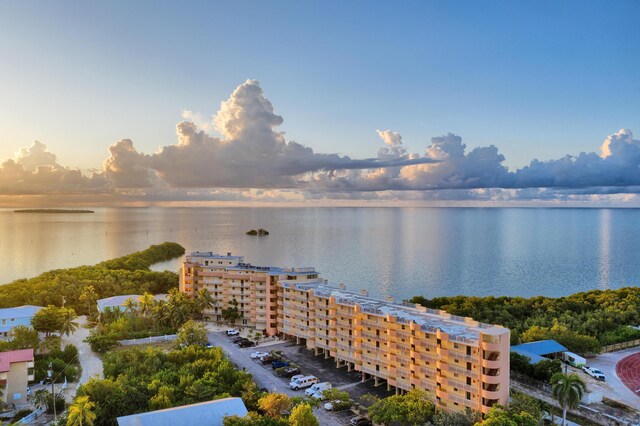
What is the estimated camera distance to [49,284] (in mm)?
74312

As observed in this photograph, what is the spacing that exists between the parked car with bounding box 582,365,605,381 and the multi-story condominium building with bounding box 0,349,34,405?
52.0 meters

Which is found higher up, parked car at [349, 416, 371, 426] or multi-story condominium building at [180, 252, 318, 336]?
multi-story condominium building at [180, 252, 318, 336]

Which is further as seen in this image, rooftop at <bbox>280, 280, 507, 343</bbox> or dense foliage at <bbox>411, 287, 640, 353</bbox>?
dense foliage at <bbox>411, 287, 640, 353</bbox>

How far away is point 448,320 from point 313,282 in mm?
22450

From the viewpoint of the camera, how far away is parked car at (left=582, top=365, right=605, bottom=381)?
4519 cm

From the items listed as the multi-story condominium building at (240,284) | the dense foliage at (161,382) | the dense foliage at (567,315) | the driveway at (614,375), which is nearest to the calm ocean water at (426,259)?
the dense foliage at (567,315)

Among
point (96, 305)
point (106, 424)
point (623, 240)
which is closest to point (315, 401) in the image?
point (106, 424)

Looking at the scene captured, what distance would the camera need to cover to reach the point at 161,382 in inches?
1441

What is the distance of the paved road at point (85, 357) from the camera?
146 ft

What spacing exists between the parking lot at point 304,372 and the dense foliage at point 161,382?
507 centimetres

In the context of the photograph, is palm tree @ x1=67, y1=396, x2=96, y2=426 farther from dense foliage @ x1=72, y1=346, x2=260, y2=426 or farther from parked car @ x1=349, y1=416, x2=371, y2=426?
parked car @ x1=349, y1=416, x2=371, y2=426

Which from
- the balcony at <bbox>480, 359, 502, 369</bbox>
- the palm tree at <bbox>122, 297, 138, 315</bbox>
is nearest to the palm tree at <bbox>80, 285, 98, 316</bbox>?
the palm tree at <bbox>122, 297, 138, 315</bbox>

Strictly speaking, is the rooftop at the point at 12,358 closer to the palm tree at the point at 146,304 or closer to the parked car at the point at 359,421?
the palm tree at the point at 146,304

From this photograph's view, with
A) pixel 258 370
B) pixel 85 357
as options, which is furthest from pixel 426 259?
pixel 85 357
